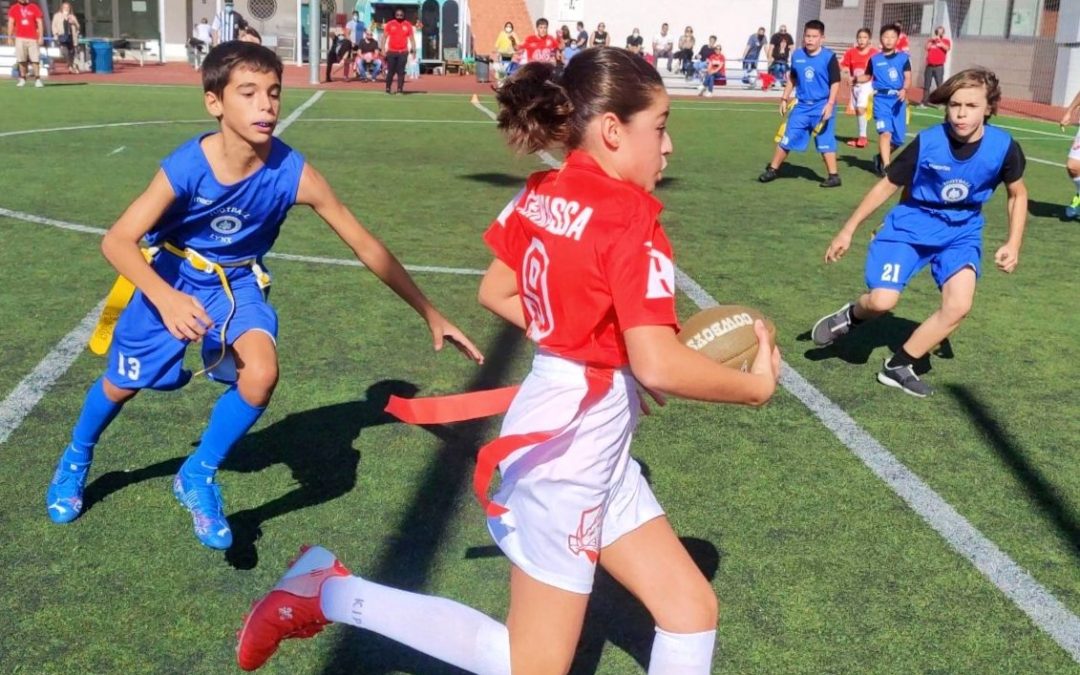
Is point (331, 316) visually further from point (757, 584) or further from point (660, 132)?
point (660, 132)

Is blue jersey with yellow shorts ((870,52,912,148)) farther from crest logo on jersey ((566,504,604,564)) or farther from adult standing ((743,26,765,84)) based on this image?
adult standing ((743,26,765,84))

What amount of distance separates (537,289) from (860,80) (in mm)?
16487

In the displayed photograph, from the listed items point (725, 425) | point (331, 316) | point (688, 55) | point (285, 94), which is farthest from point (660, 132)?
point (688, 55)

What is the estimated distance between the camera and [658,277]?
2541mm

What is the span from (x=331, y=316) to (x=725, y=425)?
9.13 feet

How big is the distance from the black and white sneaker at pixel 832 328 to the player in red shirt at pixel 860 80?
1106cm

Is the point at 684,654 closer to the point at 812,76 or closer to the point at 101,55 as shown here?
the point at 812,76

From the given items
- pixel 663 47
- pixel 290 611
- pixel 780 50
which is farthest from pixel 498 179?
pixel 663 47

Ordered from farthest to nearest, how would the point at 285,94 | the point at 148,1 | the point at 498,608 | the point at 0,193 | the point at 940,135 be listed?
the point at 148,1 → the point at 285,94 → the point at 0,193 → the point at 940,135 → the point at 498,608

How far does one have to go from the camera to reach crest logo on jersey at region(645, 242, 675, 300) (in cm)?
253

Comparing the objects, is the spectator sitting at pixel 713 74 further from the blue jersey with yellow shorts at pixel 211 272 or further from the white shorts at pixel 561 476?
the white shorts at pixel 561 476

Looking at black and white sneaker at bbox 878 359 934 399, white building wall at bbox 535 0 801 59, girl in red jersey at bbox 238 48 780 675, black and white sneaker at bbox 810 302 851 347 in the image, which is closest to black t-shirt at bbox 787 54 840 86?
black and white sneaker at bbox 810 302 851 347

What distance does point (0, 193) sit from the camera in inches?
432

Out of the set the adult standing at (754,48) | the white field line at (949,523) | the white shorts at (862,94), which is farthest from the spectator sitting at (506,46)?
the white field line at (949,523)
